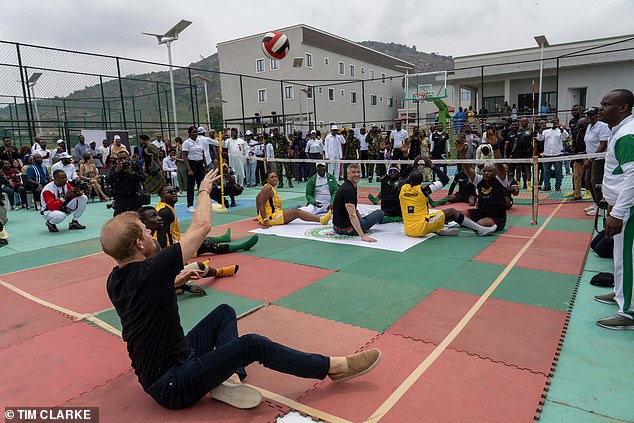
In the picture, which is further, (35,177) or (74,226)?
(35,177)

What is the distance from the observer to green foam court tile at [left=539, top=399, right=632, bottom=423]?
8.76 ft

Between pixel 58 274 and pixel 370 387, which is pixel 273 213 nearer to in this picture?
pixel 58 274

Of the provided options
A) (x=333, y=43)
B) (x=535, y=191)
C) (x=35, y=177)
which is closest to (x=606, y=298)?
(x=535, y=191)

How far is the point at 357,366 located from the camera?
10.0 feet

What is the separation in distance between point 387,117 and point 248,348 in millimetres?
48774

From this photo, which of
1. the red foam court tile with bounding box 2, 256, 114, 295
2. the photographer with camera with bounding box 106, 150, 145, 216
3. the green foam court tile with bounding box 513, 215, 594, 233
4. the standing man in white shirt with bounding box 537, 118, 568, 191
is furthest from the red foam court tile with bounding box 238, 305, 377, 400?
the standing man in white shirt with bounding box 537, 118, 568, 191

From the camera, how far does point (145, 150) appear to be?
12047 mm

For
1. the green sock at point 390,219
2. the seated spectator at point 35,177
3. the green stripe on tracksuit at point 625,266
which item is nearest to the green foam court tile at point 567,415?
the green stripe on tracksuit at point 625,266

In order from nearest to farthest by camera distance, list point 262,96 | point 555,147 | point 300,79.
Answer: point 555,147 < point 300,79 < point 262,96

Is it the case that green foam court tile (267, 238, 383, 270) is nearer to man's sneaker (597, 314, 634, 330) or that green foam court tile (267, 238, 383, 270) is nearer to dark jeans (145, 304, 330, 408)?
man's sneaker (597, 314, 634, 330)

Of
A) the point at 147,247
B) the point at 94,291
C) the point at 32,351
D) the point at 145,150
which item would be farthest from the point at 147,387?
the point at 145,150

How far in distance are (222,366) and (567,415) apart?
7.35 ft

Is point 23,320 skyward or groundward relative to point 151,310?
groundward

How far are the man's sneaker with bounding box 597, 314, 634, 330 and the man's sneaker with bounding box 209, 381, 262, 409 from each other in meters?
3.26
